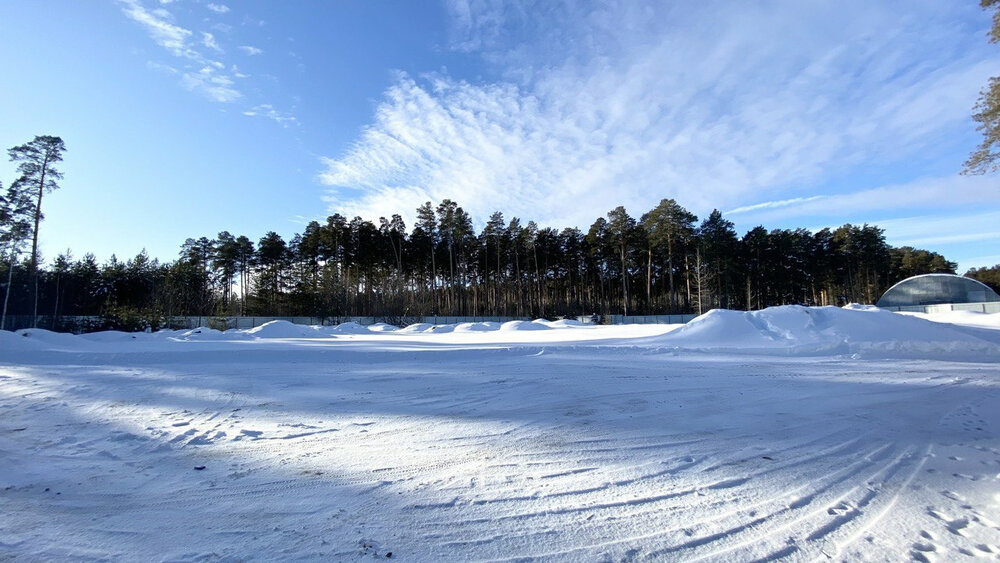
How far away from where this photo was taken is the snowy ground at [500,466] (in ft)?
8.14

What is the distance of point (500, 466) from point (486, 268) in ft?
162

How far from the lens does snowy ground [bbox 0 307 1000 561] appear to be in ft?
8.14

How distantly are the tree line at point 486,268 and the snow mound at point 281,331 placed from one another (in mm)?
11358

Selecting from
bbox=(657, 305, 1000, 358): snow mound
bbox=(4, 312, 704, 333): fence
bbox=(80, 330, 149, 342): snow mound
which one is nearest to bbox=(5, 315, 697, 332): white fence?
bbox=(4, 312, 704, 333): fence

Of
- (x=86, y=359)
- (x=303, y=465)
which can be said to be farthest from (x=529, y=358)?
(x=86, y=359)

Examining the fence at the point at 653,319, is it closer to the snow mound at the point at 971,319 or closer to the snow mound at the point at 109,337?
the snow mound at the point at 971,319

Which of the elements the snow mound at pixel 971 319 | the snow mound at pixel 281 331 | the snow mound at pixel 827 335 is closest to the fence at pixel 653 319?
the snow mound at pixel 971 319

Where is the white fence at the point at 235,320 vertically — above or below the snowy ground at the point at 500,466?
above

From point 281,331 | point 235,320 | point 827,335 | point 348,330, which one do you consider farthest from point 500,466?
point 235,320

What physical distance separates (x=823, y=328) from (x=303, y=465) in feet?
51.8

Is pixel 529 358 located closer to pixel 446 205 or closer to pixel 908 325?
pixel 908 325

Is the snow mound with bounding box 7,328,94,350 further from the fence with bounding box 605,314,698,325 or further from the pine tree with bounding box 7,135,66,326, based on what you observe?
the fence with bounding box 605,314,698,325

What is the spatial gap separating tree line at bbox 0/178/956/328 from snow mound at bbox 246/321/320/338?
11.4 m

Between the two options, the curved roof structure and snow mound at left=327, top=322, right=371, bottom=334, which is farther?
the curved roof structure
